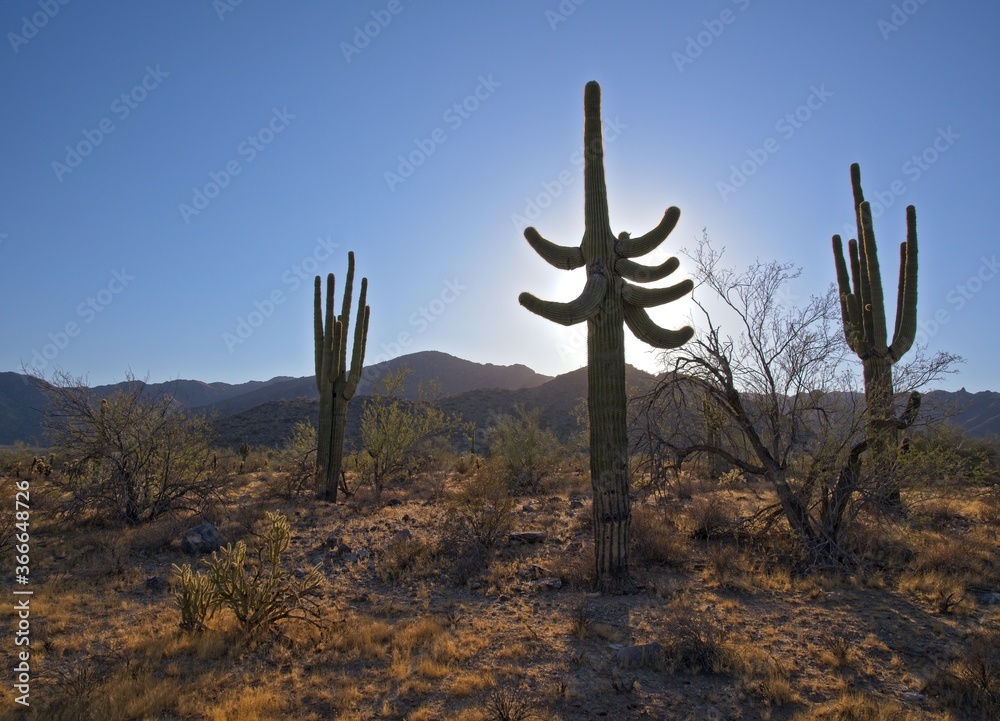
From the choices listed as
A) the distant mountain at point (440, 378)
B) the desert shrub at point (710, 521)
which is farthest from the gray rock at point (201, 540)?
the distant mountain at point (440, 378)

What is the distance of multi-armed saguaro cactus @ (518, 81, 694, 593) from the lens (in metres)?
7.05

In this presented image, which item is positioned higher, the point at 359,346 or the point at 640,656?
→ the point at 359,346

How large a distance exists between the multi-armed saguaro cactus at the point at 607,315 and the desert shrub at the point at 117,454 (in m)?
8.24

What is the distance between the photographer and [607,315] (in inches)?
287

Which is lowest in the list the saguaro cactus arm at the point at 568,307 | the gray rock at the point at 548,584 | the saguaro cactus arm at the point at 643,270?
the gray rock at the point at 548,584

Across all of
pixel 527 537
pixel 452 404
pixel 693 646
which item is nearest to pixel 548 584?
pixel 527 537

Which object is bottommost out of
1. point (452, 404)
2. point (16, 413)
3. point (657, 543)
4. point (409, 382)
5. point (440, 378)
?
point (657, 543)

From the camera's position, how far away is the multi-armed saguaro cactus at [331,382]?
44.2 feet

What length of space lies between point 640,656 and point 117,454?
33.3 ft

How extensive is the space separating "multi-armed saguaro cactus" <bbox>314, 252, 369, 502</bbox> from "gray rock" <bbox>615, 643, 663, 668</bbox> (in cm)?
951

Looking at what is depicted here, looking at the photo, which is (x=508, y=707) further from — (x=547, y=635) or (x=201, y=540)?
(x=201, y=540)

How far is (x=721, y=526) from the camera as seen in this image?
965 cm

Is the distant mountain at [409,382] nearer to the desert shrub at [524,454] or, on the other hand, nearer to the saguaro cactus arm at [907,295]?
the desert shrub at [524,454]

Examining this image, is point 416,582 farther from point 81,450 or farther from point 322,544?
point 81,450
